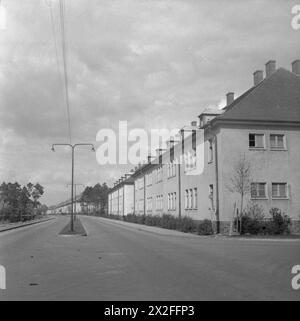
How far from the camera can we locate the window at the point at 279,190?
3086 centimetres

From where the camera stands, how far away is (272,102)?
32.2m

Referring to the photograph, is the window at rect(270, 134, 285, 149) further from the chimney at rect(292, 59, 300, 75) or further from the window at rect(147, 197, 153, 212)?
the window at rect(147, 197, 153, 212)

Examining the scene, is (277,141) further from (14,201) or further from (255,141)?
(14,201)

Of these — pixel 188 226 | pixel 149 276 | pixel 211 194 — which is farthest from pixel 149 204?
pixel 149 276

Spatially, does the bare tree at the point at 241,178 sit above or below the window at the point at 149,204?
above

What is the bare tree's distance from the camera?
95.8ft

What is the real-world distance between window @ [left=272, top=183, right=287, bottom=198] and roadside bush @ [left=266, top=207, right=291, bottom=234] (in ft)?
4.90

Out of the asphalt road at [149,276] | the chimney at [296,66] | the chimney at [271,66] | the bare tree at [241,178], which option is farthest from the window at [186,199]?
the asphalt road at [149,276]

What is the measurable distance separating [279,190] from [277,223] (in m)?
3.23

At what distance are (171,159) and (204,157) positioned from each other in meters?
11.6

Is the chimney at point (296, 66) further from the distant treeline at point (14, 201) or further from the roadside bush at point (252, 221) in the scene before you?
the distant treeline at point (14, 201)

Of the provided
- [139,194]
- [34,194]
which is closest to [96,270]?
[139,194]

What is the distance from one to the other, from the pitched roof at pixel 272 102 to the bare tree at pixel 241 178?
302 cm
